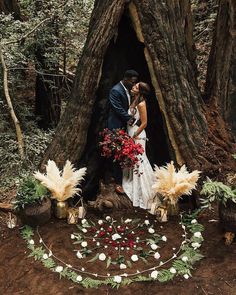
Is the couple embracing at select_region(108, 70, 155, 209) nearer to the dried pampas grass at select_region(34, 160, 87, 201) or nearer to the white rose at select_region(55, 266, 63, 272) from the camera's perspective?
the dried pampas grass at select_region(34, 160, 87, 201)

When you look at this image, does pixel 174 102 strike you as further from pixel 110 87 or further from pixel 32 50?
pixel 32 50

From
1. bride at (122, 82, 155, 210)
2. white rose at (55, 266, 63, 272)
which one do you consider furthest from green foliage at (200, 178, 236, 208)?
white rose at (55, 266, 63, 272)

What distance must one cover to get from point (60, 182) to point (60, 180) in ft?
0.09

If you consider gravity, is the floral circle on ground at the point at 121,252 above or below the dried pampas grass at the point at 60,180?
below

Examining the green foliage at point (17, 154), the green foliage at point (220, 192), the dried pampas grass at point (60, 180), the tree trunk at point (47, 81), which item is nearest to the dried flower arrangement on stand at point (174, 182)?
the green foliage at point (220, 192)

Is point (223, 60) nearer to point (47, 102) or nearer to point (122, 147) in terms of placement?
point (122, 147)

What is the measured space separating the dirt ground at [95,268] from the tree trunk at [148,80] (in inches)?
41.9

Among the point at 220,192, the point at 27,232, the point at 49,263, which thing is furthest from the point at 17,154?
the point at 220,192

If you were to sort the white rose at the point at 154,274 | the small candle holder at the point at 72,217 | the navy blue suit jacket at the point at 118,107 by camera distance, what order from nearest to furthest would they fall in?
the white rose at the point at 154,274, the small candle holder at the point at 72,217, the navy blue suit jacket at the point at 118,107

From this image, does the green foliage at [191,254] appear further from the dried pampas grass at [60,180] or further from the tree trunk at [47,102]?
the tree trunk at [47,102]

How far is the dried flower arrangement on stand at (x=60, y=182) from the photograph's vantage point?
5637 millimetres

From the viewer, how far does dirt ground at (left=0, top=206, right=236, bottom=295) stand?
180 inches

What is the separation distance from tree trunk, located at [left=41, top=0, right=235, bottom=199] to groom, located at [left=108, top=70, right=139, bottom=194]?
0.28 meters

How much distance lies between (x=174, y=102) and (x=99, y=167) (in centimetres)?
161
